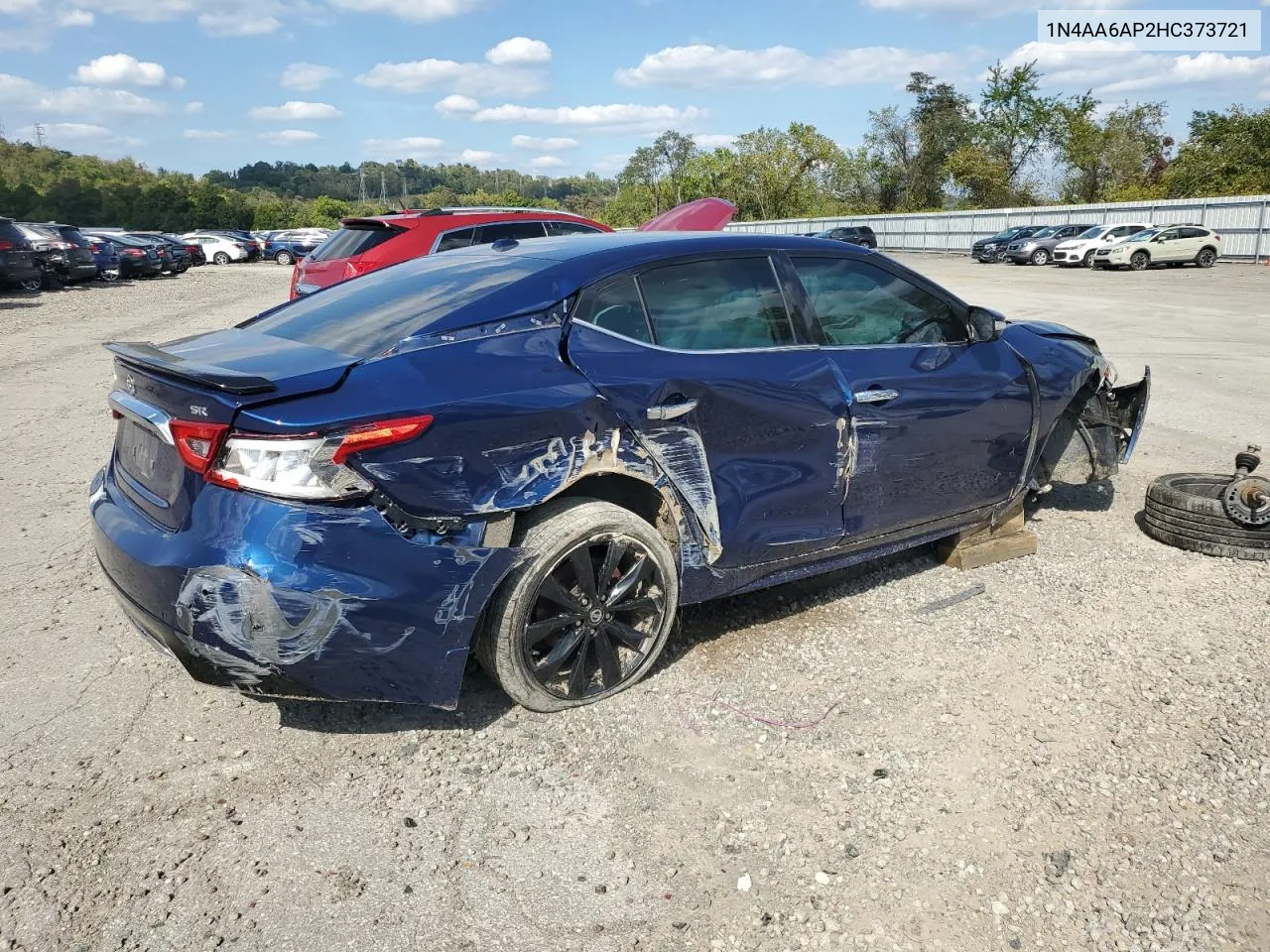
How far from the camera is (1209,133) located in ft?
156

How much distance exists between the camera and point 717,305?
11.8 feet

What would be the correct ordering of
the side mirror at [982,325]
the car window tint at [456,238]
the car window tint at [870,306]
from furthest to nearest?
the car window tint at [456,238] < the side mirror at [982,325] < the car window tint at [870,306]

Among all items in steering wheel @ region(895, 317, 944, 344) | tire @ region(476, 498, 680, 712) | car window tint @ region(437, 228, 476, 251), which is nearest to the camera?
tire @ region(476, 498, 680, 712)

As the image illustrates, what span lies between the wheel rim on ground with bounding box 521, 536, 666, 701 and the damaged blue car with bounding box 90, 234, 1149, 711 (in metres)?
0.01

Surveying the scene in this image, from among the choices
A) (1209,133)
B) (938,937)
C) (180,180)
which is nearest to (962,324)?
(938,937)

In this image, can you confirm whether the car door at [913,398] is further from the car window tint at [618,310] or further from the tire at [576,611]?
the tire at [576,611]

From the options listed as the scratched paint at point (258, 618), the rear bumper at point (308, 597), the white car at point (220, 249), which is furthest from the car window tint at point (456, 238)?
the white car at point (220, 249)

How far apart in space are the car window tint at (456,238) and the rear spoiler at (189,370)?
6.58m

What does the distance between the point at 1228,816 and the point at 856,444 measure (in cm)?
174

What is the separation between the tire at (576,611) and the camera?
303 centimetres

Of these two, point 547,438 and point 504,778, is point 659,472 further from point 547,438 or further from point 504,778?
point 504,778

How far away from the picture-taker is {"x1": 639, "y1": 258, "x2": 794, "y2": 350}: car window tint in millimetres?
3469

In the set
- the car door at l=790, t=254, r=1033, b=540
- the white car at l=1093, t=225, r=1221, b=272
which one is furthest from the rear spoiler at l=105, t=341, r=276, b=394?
the white car at l=1093, t=225, r=1221, b=272

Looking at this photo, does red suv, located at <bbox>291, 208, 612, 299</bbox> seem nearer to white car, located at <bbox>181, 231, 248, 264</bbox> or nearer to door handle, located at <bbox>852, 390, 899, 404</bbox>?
door handle, located at <bbox>852, 390, 899, 404</bbox>
